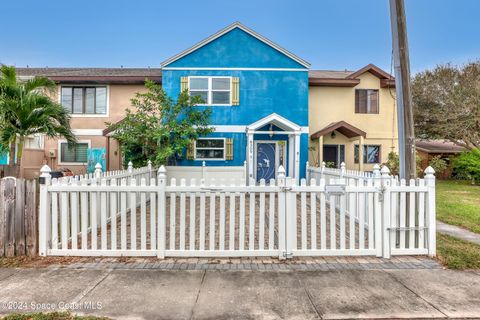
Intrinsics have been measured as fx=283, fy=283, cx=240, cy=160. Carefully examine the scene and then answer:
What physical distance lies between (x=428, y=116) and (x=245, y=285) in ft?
69.7

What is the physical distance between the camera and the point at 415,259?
4613mm

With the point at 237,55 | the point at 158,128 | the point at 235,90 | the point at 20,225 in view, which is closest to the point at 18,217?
the point at 20,225

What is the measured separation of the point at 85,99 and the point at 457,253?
15.3m

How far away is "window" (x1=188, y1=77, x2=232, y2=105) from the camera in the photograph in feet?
41.9

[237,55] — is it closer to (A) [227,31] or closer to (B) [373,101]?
(A) [227,31]

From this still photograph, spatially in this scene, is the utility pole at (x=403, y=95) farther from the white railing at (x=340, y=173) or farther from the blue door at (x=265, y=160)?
the blue door at (x=265, y=160)

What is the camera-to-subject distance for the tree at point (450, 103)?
1855 centimetres

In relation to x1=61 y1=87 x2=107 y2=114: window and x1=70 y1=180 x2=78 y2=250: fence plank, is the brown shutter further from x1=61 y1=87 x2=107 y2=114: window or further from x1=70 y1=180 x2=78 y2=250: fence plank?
x1=70 y1=180 x2=78 y2=250: fence plank

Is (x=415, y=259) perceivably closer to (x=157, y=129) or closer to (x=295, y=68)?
(x=157, y=129)

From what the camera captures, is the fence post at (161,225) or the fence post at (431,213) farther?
the fence post at (431,213)

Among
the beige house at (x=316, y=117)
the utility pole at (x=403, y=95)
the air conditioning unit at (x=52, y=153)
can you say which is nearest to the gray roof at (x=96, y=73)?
the beige house at (x=316, y=117)

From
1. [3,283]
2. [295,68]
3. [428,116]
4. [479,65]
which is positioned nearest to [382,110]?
[295,68]

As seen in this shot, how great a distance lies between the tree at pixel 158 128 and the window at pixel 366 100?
813cm

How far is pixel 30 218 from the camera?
455 centimetres
